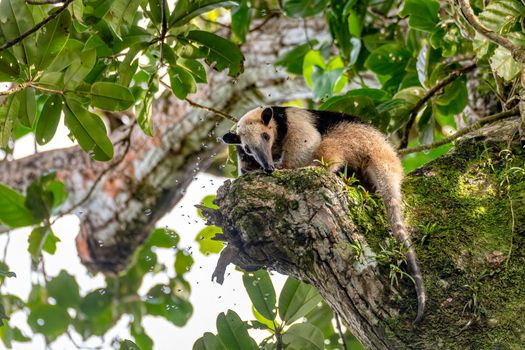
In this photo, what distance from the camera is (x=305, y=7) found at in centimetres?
432

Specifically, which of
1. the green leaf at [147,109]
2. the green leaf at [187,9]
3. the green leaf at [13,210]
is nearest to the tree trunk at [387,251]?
the green leaf at [187,9]

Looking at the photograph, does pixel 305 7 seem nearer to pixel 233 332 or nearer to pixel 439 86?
pixel 439 86

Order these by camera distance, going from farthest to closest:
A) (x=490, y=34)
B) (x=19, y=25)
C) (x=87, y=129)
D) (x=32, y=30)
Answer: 1. (x=87, y=129)
2. (x=490, y=34)
3. (x=19, y=25)
4. (x=32, y=30)

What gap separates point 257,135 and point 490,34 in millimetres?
1227

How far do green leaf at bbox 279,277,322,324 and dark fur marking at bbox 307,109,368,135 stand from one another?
0.76 metres

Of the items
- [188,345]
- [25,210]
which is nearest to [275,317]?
[188,345]

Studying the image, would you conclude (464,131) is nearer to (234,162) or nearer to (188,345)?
(234,162)

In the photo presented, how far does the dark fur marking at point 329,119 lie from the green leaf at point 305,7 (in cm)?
99

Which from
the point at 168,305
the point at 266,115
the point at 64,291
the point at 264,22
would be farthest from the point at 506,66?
the point at 64,291

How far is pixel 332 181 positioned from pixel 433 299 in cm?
→ 54

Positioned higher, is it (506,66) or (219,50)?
(219,50)

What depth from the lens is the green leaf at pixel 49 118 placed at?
305cm

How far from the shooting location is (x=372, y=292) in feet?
7.72

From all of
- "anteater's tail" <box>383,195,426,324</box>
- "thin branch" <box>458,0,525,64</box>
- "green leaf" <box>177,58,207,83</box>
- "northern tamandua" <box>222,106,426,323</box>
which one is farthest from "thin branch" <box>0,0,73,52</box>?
"thin branch" <box>458,0,525,64</box>
